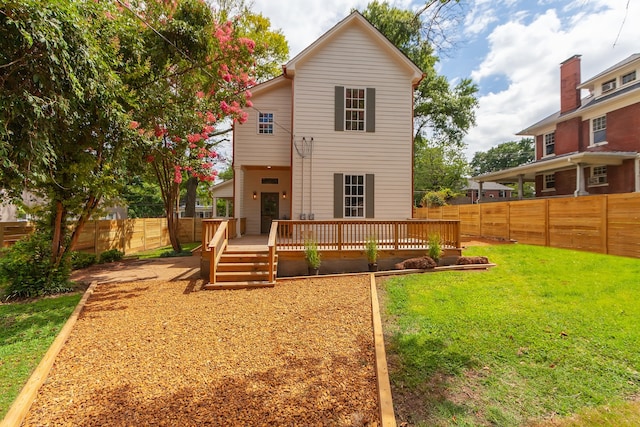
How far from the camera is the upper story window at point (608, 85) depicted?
1636cm

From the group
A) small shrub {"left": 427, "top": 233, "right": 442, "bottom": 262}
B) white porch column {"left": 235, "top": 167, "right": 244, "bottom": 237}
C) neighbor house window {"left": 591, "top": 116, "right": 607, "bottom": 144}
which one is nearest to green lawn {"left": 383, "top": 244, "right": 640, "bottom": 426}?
small shrub {"left": 427, "top": 233, "right": 442, "bottom": 262}

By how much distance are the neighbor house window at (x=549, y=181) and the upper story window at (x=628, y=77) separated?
5888 mm

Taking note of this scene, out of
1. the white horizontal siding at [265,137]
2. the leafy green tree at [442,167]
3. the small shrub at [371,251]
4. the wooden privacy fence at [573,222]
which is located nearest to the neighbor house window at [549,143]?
the wooden privacy fence at [573,222]

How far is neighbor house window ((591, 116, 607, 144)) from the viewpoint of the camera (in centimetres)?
1560

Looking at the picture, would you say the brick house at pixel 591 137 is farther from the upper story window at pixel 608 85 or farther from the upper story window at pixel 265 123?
the upper story window at pixel 265 123

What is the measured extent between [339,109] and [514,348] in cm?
922

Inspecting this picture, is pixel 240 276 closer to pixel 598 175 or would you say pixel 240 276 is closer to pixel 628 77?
pixel 598 175

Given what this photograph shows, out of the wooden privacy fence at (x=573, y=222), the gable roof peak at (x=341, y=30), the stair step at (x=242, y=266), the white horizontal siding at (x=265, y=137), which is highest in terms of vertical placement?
the gable roof peak at (x=341, y=30)

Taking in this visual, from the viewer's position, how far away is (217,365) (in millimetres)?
3502

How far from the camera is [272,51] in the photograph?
17.6 m

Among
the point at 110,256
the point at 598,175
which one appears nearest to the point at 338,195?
the point at 110,256

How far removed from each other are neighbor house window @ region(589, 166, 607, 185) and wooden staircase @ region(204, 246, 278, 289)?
60.0ft

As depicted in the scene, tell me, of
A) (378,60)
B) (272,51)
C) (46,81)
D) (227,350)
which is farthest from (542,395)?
(272,51)

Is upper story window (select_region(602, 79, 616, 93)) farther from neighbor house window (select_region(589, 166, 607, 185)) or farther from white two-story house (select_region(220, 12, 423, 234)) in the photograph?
white two-story house (select_region(220, 12, 423, 234))
